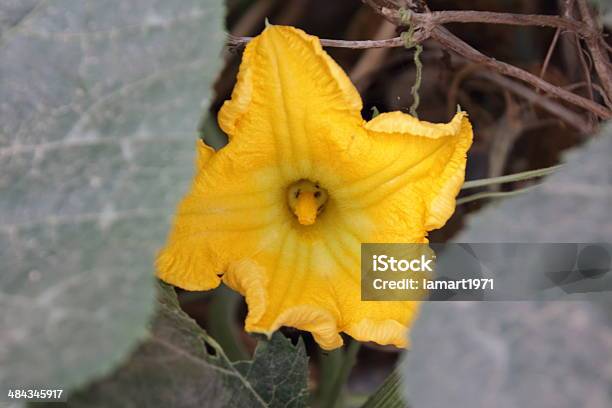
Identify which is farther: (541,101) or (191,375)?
(541,101)

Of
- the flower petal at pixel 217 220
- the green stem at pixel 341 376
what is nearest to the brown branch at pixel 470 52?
the flower petal at pixel 217 220

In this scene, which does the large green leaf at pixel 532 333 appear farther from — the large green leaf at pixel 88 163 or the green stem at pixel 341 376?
the green stem at pixel 341 376

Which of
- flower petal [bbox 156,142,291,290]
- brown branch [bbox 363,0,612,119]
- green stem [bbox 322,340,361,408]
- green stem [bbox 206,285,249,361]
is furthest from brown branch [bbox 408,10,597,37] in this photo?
green stem [bbox 206,285,249,361]

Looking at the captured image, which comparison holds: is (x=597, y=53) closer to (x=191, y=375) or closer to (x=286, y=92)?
(x=286, y=92)

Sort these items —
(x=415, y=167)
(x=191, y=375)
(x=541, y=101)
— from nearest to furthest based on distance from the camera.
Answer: (x=191, y=375) → (x=415, y=167) → (x=541, y=101)

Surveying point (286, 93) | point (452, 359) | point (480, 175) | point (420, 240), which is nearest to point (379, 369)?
point (480, 175)

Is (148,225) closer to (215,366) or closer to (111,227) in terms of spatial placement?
(111,227)

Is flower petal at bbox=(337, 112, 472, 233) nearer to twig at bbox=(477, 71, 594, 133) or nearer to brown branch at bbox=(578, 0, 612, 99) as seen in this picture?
brown branch at bbox=(578, 0, 612, 99)

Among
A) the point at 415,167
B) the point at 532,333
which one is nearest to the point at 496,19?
the point at 415,167
